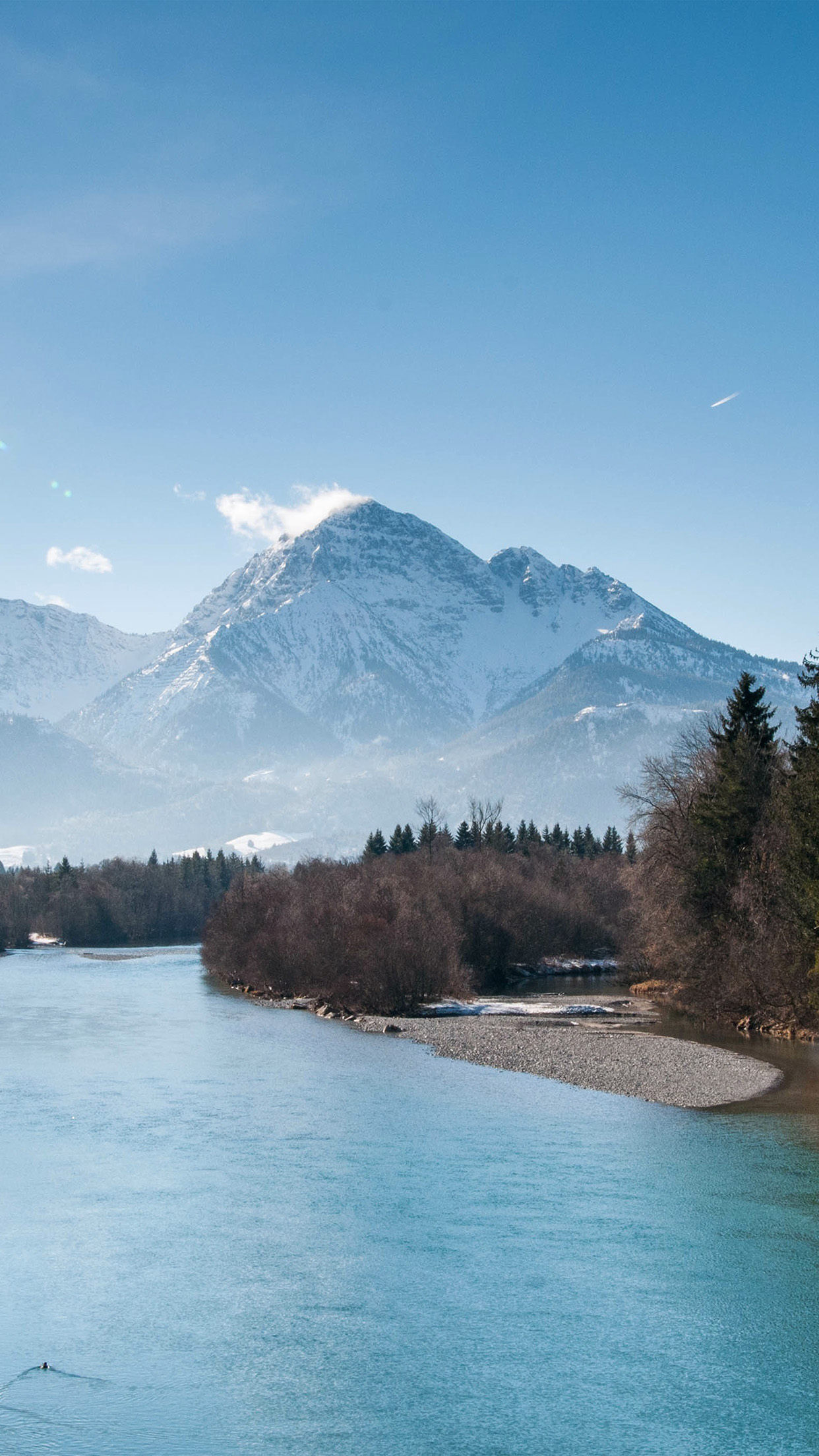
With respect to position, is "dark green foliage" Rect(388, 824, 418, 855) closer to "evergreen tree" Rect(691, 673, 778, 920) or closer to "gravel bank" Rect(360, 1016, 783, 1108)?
"gravel bank" Rect(360, 1016, 783, 1108)

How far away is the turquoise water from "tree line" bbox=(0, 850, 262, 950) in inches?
4560

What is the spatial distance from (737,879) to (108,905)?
4850 inches

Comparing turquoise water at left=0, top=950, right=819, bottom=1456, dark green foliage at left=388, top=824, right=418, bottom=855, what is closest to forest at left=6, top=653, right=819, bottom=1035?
turquoise water at left=0, top=950, right=819, bottom=1456

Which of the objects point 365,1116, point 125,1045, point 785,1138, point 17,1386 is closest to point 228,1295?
point 17,1386

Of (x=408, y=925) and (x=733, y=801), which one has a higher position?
(x=733, y=801)

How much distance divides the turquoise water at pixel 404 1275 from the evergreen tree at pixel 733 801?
1949cm

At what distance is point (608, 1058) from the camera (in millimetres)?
46938

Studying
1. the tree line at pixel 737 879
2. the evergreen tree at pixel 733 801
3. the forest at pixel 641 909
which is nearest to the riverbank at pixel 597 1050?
the forest at pixel 641 909

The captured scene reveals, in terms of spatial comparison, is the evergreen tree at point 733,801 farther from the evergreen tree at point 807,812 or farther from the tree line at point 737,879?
the evergreen tree at point 807,812

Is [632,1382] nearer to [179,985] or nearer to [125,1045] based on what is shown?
[125,1045]

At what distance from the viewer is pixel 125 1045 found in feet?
172

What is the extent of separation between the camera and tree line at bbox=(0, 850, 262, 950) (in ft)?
516

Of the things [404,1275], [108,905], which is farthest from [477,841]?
[404,1275]

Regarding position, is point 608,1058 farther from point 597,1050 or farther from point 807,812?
point 807,812
